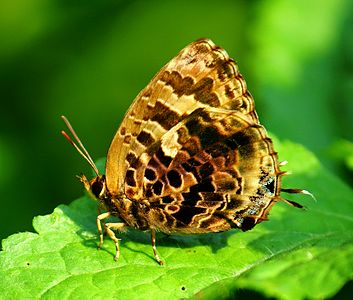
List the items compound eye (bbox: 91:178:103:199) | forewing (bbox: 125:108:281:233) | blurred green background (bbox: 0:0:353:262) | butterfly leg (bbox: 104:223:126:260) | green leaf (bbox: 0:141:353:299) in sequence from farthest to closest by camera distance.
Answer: blurred green background (bbox: 0:0:353:262)
compound eye (bbox: 91:178:103:199)
butterfly leg (bbox: 104:223:126:260)
forewing (bbox: 125:108:281:233)
green leaf (bbox: 0:141:353:299)

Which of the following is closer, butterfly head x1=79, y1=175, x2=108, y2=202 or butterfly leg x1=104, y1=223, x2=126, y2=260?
butterfly leg x1=104, y1=223, x2=126, y2=260

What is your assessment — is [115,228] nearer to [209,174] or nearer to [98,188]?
[98,188]

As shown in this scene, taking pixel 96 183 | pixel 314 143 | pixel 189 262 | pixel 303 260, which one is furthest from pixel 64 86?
pixel 303 260

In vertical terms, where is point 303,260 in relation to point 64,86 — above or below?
below

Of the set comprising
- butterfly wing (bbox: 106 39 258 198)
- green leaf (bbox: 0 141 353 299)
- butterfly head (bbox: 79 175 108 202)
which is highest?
butterfly wing (bbox: 106 39 258 198)

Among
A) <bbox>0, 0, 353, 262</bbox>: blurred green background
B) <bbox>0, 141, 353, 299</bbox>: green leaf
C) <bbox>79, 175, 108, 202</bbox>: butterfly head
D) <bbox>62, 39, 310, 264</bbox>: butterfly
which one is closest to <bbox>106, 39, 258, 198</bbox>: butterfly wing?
<bbox>62, 39, 310, 264</bbox>: butterfly

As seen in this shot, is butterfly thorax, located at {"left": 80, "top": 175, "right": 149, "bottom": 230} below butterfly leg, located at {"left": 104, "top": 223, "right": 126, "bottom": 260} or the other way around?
the other way around

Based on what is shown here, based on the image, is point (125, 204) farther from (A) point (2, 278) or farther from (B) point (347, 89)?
(B) point (347, 89)

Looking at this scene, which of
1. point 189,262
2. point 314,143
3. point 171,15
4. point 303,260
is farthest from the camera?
point 171,15

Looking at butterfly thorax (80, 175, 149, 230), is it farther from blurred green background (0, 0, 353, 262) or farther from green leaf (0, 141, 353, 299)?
blurred green background (0, 0, 353, 262)
